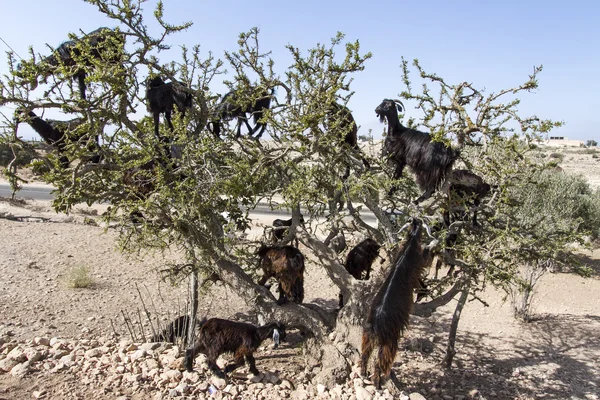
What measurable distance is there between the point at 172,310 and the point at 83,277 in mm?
1927

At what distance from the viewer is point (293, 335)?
290 inches

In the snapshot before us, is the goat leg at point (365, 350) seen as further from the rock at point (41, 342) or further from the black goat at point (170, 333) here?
the rock at point (41, 342)

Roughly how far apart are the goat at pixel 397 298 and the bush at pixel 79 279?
630 centimetres

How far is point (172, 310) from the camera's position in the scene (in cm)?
818

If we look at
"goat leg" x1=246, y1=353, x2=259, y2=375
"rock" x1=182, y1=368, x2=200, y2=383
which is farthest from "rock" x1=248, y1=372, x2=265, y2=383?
"rock" x1=182, y1=368, x2=200, y2=383

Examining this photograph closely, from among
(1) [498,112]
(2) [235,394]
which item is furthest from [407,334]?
(1) [498,112]

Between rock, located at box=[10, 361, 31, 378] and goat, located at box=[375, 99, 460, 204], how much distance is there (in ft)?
15.6

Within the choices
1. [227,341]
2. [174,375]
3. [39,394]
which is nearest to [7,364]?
[39,394]

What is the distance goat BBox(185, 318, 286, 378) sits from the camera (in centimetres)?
490

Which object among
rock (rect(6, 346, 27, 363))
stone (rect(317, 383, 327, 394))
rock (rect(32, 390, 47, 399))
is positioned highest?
stone (rect(317, 383, 327, 394))

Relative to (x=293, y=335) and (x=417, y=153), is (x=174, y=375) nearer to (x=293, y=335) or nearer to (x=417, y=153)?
(x=293, y=335)

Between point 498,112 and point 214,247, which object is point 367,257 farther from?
point 498,112

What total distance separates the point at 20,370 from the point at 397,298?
4.24 metres

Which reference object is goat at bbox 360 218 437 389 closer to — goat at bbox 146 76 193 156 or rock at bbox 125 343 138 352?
rock at bbox 125 343 138 352
